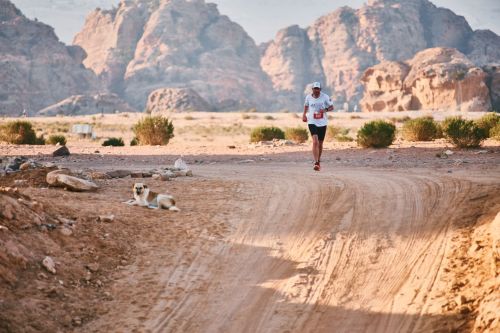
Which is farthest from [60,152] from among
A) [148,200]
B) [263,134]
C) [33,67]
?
[33,67]

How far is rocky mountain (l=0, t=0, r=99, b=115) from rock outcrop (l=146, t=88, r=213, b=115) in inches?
1069

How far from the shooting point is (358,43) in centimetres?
16388

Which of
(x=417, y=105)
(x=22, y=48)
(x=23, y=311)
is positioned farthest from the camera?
(x=22, y=48)

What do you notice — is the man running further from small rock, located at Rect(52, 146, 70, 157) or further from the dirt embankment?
small rock, located at Rect(52, 146, 70, 157)

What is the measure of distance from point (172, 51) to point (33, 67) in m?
43.2

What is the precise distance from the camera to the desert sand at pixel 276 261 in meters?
6.13

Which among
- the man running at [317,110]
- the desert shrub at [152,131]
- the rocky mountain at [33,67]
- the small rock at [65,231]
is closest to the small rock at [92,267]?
the small rock at [65,231]

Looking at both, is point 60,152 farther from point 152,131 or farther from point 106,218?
point 106,218

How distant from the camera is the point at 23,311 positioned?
5875 mm

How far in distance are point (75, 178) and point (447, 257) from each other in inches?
285

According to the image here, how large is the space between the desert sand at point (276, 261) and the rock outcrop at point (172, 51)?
13027 cm

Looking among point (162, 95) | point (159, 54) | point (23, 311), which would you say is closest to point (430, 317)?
point (23, 311)

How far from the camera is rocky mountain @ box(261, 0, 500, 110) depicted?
16000cm

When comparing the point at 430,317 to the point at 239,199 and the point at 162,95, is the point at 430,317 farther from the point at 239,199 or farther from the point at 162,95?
the point at 162,95
